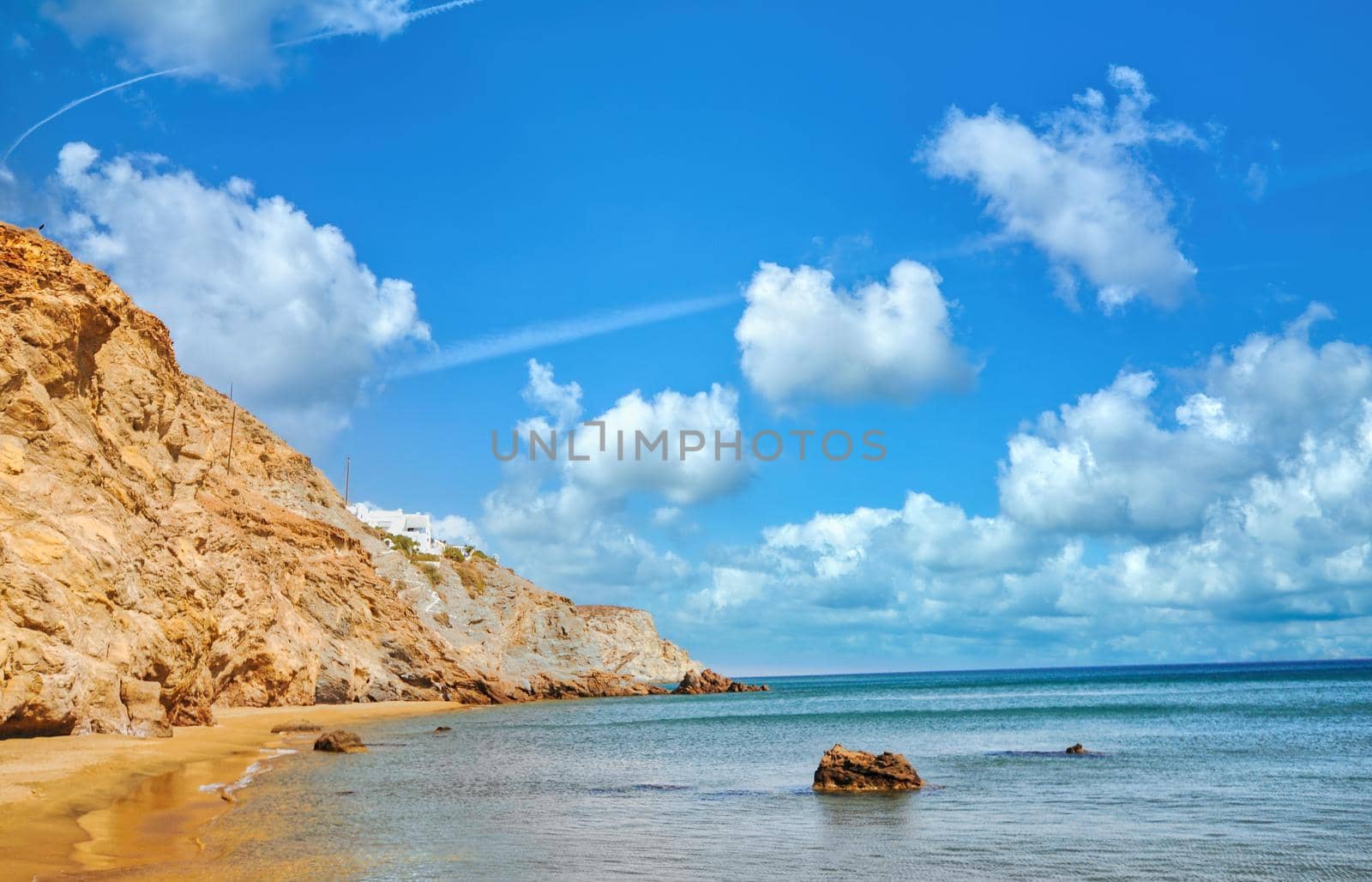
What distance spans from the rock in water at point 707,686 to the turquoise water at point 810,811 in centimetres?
8107

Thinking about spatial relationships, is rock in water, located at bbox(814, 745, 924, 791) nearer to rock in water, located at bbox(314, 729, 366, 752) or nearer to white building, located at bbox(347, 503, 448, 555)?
rock in water, located at bbox(314, 729, 366, 752)

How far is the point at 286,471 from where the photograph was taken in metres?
79.6

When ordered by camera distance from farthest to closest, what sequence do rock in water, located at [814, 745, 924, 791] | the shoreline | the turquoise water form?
rock in water, located at [814, 745, 924, 791] < the turquoise water < the shoreline

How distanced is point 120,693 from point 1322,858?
26.6m

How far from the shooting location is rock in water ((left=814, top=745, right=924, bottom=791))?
2239 centimetres

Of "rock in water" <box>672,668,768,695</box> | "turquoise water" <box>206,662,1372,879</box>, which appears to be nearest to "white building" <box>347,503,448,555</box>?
"rock in water" <box>672,668,768,695</box>

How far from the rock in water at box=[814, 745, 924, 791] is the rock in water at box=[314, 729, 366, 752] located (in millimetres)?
17660

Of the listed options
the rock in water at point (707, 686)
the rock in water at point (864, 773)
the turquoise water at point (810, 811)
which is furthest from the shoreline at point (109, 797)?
the rock in water at point (707, 686)

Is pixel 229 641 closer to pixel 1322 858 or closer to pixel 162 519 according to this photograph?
pixel 162 519

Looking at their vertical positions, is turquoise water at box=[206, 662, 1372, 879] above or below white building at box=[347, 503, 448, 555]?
below

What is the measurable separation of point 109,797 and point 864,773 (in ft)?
48.5

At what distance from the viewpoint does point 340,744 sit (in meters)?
33.6

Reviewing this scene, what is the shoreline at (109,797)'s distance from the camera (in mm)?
13328

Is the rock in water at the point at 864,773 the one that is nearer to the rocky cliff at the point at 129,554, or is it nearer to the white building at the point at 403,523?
the rocky cliff at the point at 129,554
